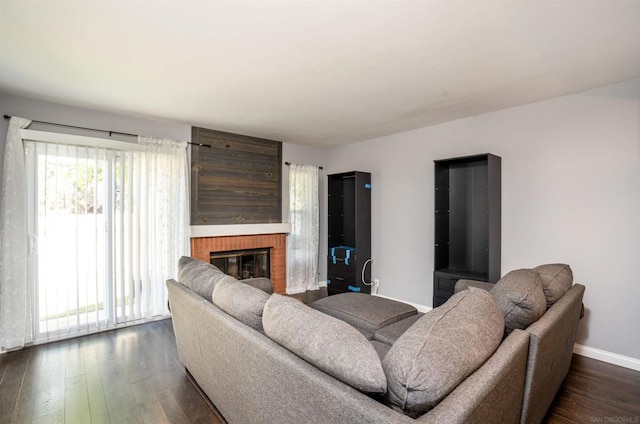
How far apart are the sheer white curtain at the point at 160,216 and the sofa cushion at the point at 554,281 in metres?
3.60

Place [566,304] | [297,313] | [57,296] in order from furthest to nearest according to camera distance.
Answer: [57,296] → [566,304] → [297,313]

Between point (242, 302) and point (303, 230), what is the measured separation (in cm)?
338

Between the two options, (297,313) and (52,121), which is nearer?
(297,313)

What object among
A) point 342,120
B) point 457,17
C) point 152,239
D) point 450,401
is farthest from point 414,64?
point 152,239

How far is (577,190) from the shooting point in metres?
2.78

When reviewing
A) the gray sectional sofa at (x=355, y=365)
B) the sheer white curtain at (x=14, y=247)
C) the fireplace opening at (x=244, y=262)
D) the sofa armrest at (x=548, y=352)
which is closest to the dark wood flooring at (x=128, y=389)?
the sheer white curtain at (x=14, y=247)

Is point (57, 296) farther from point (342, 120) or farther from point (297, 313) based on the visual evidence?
point (342, 120)

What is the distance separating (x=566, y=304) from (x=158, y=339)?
3.44 m

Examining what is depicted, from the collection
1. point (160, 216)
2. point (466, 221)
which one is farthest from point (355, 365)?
point (160, 216)

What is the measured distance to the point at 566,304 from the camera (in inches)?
73.1

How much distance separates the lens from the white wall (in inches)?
101

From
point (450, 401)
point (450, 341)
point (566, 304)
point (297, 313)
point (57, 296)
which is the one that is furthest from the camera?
point (57, 296)

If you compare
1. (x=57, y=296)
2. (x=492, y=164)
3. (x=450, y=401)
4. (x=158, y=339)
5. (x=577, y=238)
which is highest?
(x=492, y=164)

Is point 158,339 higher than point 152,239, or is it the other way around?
point 152,239
